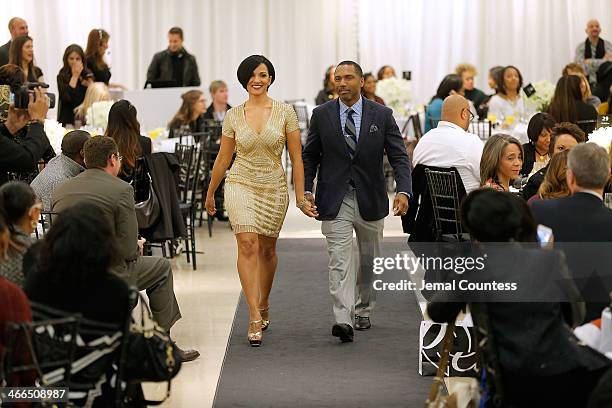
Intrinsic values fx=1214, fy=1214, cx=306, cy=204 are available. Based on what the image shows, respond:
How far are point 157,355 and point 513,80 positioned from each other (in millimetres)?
9014


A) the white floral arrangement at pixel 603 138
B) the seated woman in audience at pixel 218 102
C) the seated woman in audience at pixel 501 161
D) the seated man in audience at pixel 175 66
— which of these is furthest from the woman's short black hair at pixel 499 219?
the seated man in audience at pixel 175 66

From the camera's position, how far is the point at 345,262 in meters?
6.57

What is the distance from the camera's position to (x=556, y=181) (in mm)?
5480

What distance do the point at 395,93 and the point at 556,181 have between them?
8.55 meters

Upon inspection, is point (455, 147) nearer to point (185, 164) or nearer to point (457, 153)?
point (457, 153)

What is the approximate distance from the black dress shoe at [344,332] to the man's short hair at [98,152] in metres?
1.69

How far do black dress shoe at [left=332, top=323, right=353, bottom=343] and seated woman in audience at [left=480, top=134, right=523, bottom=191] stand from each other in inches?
41.8

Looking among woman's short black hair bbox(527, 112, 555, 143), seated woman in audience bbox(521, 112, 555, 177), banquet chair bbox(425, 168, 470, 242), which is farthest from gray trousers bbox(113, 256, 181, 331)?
woman's short black hair bbox(527, 112, 555, 143)

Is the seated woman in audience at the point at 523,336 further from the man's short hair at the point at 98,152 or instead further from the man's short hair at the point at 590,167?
the man's short hair at the point at 98,152

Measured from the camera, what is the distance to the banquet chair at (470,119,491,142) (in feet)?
37.6

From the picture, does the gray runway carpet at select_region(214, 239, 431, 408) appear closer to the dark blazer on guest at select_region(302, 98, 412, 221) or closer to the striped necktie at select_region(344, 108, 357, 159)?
the dark blazer on guest at select_region(302, 98, 412, 221)

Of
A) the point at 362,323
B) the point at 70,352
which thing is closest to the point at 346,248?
the point at 362,323

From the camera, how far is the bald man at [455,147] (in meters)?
6.96

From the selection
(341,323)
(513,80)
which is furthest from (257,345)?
(513,80)
